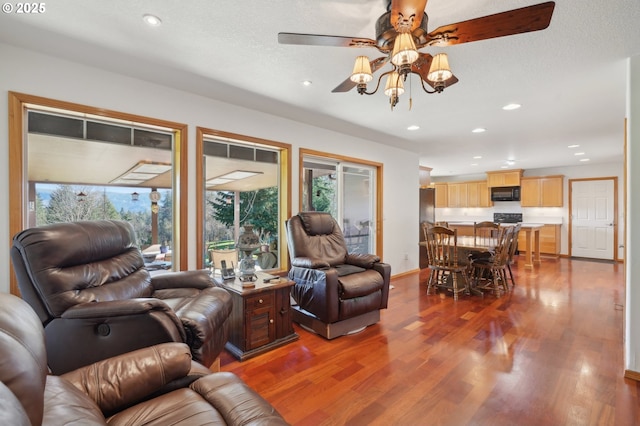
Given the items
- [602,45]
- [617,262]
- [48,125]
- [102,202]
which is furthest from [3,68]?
[617,262]

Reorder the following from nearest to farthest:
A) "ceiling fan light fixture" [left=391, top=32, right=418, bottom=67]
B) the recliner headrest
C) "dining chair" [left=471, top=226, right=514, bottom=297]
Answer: "ceiling fan light fixture" [left=391, top=32, right=418, bottom=67], the recliner headrest, "dining chair" [left=471, top=226, right=514, bottom=297]

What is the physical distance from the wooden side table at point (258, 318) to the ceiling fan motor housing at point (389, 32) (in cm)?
199

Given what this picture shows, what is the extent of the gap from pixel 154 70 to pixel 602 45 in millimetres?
3297

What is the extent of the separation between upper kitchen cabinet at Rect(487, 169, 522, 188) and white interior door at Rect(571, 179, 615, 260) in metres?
1.19

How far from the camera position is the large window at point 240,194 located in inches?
118

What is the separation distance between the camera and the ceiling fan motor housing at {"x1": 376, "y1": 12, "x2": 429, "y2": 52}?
148 centimetres

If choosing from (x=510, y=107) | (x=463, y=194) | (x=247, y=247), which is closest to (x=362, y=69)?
(x=247, y=247)

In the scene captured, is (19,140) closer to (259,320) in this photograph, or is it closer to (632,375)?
(259,320)

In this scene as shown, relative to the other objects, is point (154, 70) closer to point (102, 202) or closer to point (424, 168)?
point (102, 202)

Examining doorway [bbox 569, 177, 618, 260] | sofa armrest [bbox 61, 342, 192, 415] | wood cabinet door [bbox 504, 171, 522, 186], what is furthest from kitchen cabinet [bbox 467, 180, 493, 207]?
sofa armrest [bbox 61, 342, 192, 415]

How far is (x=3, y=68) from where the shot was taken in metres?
1.94

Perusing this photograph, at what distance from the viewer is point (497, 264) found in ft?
13.2

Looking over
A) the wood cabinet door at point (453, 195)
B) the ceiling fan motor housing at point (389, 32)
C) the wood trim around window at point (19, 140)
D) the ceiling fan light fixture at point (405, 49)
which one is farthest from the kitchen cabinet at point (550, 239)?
the wood trim around window at point (19, 140)

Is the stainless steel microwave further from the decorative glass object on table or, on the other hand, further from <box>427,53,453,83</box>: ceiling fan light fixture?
the decorative glass object on table
